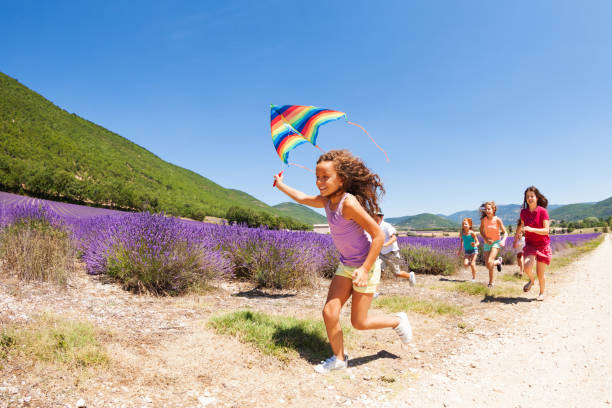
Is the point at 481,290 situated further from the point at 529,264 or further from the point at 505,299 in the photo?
the point at 529,264

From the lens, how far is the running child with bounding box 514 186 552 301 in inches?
218

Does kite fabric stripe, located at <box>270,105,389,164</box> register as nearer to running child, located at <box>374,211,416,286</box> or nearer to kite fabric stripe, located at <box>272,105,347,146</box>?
kite fabric stripe, located at <box>272,105,347,146</box>

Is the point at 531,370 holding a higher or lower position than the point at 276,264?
lower

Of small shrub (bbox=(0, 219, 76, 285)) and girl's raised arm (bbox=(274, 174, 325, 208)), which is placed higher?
girl's raised arm (bbox=(274, 174, 325, 208))

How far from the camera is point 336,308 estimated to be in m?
2.54

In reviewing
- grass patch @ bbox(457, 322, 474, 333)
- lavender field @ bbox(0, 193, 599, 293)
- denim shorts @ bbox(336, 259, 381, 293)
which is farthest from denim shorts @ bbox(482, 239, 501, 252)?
denim shorts @ bbox(336, 259, 381, 293)

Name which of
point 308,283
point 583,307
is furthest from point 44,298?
point 583,307

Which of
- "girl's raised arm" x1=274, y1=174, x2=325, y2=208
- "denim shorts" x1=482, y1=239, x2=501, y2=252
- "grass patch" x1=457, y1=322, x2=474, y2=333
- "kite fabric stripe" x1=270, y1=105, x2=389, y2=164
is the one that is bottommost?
"grass patch" x1=457, y1=322, x2=474, y2=333

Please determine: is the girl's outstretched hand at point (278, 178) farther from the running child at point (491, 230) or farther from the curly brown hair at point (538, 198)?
the running child at point (491, 230)

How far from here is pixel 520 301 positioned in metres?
5.56

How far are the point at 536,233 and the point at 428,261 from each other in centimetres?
400

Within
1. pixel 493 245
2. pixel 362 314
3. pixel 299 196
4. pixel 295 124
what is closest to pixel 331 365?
pixel 362 314

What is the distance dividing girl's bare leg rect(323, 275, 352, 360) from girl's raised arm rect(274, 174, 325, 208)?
2.13 ft

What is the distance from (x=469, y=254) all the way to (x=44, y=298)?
8.39 metres
